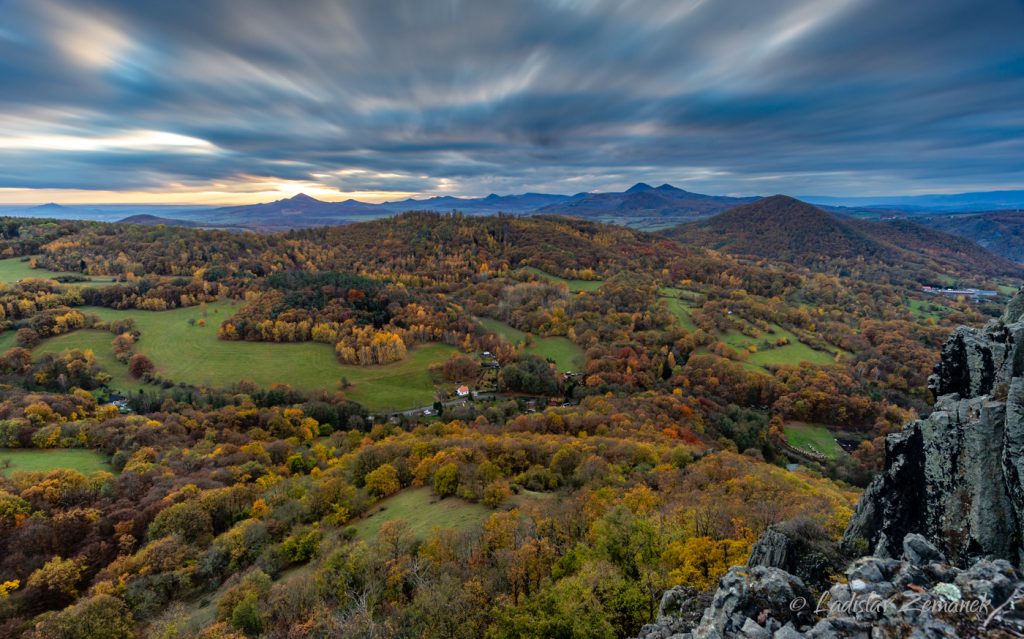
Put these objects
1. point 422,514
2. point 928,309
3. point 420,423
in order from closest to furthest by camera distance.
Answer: point 422,514 < point 420,423 < point 928,309

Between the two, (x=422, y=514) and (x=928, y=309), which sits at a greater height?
(x=928, y=309)

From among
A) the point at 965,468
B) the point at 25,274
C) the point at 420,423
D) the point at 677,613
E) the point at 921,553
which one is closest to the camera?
the point at 921,553

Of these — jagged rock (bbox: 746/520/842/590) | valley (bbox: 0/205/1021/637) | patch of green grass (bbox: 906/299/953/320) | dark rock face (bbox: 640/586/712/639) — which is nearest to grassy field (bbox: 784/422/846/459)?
valley (bbox: 0/205/1021/637)

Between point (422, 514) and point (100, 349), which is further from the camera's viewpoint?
point (100, 349)

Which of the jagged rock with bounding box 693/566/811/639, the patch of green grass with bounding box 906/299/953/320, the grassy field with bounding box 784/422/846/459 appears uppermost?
the jagged rock with bounding box 693/566/811/639

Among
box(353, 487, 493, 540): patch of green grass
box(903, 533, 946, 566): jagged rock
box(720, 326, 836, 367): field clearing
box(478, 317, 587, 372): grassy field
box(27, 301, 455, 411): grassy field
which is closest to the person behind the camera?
box(903, 533, 946, 566): jagged rock

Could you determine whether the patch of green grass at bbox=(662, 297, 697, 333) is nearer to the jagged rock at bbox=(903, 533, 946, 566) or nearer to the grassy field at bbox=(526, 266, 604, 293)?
the grassy field at bbox=(526, 266, 604, 293)

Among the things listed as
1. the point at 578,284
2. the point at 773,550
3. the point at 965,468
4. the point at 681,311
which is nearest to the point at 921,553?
the point at 965,468

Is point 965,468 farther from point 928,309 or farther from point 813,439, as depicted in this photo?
point 928,309
